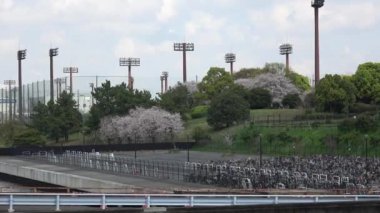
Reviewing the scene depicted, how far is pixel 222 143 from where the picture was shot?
79875mm

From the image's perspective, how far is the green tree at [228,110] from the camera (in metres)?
89.6

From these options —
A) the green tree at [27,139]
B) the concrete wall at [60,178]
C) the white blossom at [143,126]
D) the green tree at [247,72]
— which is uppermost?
the green tree at [247,72]

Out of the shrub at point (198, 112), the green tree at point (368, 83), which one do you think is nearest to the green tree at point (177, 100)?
the shrub at point (198, 112)

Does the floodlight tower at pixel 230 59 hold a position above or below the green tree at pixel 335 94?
above

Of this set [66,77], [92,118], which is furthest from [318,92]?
[66,77]

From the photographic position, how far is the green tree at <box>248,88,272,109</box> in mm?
106500

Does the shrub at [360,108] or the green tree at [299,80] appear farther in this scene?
the green tree at [299,80]

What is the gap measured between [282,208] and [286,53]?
384ft

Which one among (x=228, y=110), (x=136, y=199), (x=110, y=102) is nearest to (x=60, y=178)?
(x=136, y=199)

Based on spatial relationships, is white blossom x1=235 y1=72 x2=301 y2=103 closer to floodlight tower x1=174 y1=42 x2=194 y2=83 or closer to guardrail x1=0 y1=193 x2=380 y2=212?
floodlight tower x1=174 y1=42 x2=194 y2=83

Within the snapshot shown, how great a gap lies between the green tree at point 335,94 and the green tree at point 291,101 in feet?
66.7

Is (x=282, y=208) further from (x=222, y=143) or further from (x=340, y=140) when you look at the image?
(x=222, y=143)

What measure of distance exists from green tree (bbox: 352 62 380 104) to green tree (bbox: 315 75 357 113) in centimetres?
264

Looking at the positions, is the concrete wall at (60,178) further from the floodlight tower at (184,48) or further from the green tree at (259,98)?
the floodlight tower at (184,48)
